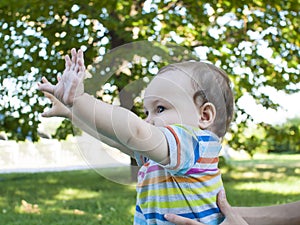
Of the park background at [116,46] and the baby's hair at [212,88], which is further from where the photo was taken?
the park background at [116,46]

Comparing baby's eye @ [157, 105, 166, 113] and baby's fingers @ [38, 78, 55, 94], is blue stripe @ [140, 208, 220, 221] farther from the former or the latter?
baby's fingers @ [38, 78, 55, 94]

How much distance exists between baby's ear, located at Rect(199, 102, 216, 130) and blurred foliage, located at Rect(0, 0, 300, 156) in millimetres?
4101

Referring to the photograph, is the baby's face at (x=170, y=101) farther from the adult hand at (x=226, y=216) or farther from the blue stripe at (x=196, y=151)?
the adult hand at (x=226, y=216)

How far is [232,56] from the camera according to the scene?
6395 mm

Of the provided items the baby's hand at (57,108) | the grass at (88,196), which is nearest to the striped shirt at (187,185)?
the baby's hand at (57,108)

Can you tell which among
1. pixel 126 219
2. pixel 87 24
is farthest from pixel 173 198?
pixel 87 24

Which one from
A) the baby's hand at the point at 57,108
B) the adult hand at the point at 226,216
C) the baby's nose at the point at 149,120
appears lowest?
the adult hand at the point at 226,216

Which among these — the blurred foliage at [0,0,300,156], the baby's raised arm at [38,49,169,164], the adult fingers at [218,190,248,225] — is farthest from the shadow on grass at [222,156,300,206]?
the baby's raised arm at [38,49,169,164]

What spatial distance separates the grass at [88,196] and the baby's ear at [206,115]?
8.21ft

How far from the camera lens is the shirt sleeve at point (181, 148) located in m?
1.13

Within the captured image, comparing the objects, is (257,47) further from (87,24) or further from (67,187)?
(67,187)

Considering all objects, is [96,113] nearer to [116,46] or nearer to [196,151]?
[196,151]

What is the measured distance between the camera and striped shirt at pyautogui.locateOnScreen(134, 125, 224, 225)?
1.22 meters

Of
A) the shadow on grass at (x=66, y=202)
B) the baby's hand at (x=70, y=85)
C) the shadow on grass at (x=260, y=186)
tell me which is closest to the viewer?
the baby's hand at (x=70, y=85)
